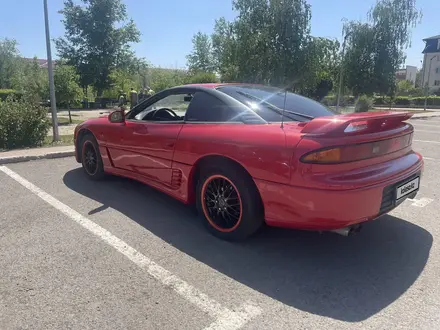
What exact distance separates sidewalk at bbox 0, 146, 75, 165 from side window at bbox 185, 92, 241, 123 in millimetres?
4620

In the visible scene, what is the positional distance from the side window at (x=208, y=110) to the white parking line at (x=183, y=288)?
4.67 feet

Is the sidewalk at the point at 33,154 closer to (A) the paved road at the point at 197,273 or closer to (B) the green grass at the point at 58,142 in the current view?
(B) the green grass at the point at 58,142

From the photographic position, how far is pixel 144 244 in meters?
3.22

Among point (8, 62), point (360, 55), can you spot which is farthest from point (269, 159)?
point (8, 62)

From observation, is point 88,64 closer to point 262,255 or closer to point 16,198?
point 16,198

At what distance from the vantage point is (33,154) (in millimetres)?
7027

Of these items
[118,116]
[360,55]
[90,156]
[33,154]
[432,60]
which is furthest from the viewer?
[432,60]

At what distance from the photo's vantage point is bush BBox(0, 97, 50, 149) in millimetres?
7969

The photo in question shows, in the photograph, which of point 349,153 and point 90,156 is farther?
point 90,156

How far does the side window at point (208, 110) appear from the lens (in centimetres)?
333

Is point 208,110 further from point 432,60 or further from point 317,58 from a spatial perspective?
point 432,60

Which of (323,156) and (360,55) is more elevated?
(360,55)

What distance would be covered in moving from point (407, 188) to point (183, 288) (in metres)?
2.06

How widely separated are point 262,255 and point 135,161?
2.03 meters
